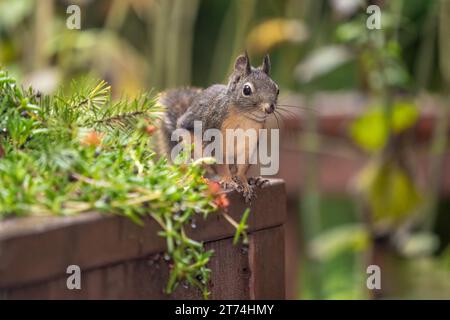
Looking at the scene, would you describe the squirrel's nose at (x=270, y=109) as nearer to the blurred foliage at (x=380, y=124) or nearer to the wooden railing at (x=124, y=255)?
the wooden railing at (x=124, y=255)

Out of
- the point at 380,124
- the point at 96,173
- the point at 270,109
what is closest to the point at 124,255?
the point at 96,173

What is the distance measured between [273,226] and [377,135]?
1476 millimetres

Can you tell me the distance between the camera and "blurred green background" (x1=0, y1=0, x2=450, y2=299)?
234cm

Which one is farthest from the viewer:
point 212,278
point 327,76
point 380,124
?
point 327,76

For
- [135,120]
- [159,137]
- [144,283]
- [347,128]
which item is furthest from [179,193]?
[347,128]

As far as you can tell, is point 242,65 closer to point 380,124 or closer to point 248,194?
point 248,194

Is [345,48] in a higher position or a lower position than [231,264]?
higher

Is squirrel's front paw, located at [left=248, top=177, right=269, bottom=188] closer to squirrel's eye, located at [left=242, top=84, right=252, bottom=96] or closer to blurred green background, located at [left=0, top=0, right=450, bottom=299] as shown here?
squirrel's eye, located at [left=242, top=84, right=252, bottom=96]

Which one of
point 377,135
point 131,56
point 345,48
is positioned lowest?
point 377,135

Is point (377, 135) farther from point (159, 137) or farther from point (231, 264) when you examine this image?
point (231, 264)

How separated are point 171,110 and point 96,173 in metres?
0.57

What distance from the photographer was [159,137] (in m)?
1.37

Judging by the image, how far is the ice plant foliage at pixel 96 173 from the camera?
0.81 meters

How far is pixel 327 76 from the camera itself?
11.2 ft
